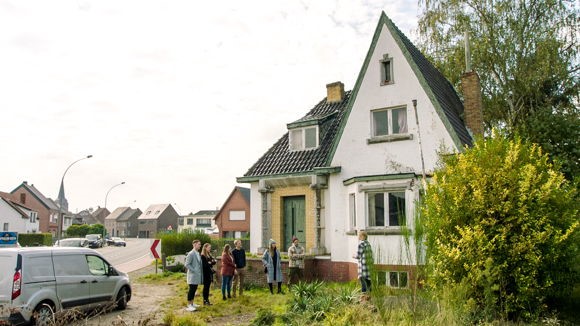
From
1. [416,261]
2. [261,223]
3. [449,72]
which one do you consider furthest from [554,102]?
[416,261]

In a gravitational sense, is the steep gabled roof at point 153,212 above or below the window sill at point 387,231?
above

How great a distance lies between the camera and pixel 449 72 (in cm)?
2500

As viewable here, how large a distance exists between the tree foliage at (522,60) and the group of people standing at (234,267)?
11841 millimetres

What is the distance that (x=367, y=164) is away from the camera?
16.1 metres

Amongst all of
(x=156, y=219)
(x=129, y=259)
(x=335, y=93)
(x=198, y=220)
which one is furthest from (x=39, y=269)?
(x=156, y=219)

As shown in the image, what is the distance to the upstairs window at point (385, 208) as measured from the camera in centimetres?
1484

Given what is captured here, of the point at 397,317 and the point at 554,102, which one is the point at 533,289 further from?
the point at 554,102

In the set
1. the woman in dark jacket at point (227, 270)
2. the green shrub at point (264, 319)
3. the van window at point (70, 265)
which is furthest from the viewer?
the woman in dark jacket at point (227, 270)

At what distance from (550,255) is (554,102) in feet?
55.5

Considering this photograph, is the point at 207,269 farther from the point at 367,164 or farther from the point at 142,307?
the point at 367,164

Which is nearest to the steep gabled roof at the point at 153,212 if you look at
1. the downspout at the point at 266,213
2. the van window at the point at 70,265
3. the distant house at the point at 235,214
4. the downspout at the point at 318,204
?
the distant house at the point at 235,214

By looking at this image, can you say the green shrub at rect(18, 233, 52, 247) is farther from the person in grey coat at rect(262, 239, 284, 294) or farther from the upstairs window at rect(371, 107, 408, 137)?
the upstairs window at rect(371, 107, 408, 137)

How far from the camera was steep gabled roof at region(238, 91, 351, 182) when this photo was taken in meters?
18.1

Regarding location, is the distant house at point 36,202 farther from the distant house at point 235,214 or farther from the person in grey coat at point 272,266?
the person in grey coat at point 272,266
